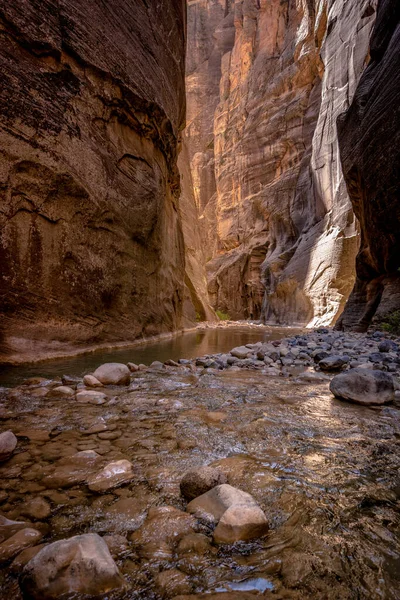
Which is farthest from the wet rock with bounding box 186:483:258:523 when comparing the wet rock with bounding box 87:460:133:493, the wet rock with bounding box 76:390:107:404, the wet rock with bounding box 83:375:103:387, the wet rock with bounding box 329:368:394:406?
the wet rock with bounding box 83:375:103:387

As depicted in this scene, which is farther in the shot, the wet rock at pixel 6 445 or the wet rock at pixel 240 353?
the wet rock at pixel 240 353

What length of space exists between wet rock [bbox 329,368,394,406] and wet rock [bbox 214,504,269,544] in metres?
1.93

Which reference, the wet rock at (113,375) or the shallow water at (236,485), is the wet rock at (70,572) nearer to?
the shallow water at (236,485)

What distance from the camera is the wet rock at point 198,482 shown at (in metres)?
1.26

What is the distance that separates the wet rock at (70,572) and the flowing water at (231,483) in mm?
44

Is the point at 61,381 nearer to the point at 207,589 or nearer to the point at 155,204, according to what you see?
the point at 207,589

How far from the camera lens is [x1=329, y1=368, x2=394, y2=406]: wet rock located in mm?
2541

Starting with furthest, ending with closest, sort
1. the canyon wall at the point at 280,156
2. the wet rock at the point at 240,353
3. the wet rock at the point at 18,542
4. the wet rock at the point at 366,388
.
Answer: the canyon wall at the point at 280,156 < the wet rock at the point at 240,353 < the wet rock at the point at 366,388 < the wet rock at the point at 18,542

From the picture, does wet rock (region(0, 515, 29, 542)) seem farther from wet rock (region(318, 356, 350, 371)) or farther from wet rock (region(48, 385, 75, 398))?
wet rock (region(318, 356, 350, 371))

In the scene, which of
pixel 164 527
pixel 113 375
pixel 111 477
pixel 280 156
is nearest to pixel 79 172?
pixel 113 375

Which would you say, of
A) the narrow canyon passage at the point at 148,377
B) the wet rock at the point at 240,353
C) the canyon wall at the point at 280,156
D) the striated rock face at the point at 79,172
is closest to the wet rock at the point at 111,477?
the narrow canyon passage at the point at 148,377

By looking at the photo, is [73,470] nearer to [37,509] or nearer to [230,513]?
[37,509]

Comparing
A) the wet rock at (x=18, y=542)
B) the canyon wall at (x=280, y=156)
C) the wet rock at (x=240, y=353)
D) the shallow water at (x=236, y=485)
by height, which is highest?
the canyon wall at (x=280, y=156)

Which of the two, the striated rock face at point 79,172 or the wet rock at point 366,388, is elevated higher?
the striated rock face at point 79,172
